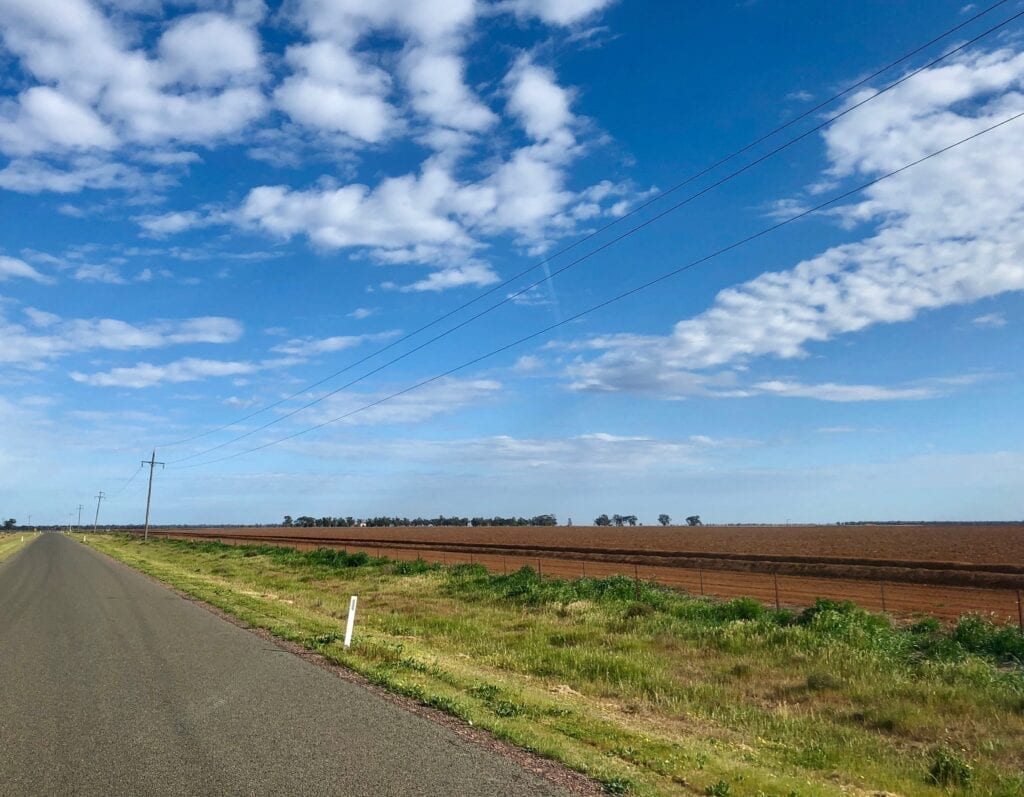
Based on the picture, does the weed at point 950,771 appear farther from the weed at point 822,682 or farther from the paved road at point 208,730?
the paved road at point 208,730

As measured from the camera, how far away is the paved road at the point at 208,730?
646cm

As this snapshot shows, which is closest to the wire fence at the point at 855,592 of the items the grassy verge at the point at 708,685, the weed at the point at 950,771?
the grassy verge at the point at 708,685

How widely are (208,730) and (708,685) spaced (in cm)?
801

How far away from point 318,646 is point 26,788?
810cm

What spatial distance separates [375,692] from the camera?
10352 millimetres

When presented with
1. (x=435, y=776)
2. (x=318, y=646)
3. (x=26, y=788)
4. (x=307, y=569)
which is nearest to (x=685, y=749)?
(x=435, y=776)

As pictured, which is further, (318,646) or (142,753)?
(318,646)

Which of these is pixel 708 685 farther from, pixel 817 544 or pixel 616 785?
pixel 817 544

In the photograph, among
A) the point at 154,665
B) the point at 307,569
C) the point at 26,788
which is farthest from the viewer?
the point at 307,569

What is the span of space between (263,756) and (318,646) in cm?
735

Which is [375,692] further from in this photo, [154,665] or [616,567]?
[616,567]

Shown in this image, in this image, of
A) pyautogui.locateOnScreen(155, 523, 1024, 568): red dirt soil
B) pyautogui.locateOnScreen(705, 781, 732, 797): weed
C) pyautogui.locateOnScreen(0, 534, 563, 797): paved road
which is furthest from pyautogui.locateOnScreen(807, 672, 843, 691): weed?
pyautogui.locateOnScreen(155, 523, 1024, 568): red dirt soil

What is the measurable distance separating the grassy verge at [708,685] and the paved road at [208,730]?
102 centimetres

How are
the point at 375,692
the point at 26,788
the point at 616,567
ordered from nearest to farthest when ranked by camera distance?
the point at 26,788 < the point at 375,692 < the point at 616,567
